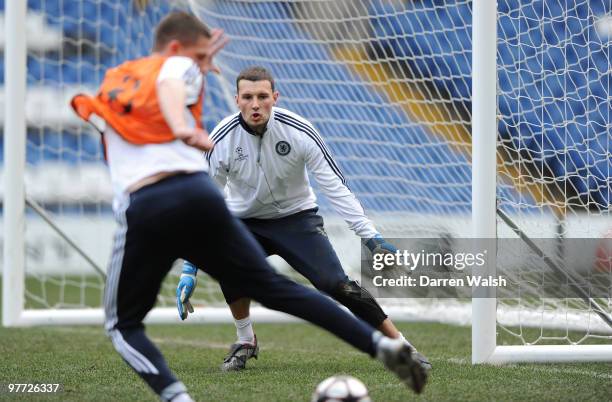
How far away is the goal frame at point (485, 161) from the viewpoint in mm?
5926

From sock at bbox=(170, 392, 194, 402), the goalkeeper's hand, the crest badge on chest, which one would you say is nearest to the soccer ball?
sock at bbox=(170, 392, 194, 402)

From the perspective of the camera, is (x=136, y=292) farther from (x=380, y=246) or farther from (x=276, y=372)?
(x=276, y=372)

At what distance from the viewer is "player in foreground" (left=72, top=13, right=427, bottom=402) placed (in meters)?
3.87

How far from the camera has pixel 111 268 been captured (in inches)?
158

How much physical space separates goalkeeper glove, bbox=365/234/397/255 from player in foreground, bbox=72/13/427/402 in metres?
1.33

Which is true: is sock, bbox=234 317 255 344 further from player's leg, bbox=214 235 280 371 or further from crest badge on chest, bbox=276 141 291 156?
crest badge on chest, bbox=276 141 291 156

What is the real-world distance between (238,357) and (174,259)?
214 cm

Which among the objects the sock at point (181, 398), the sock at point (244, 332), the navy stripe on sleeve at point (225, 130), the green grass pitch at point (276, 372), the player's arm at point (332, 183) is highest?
the navy stripe on sleeve at point (225, 130)

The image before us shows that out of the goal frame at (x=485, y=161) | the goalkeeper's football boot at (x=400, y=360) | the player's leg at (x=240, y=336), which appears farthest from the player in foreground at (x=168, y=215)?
the goal frame at (x=485, y=161)

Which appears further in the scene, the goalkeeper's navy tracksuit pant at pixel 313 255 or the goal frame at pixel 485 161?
the goal frame at pixel 485 161

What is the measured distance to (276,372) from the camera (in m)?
5.80

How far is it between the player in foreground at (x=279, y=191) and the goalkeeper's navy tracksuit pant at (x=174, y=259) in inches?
62.5

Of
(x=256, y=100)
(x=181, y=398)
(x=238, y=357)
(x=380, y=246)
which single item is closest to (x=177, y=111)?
(x=181, y=398)

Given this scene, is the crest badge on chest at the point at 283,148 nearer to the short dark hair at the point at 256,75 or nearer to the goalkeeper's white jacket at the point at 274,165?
the goalkeeper's white jacket at the point at 274,165
